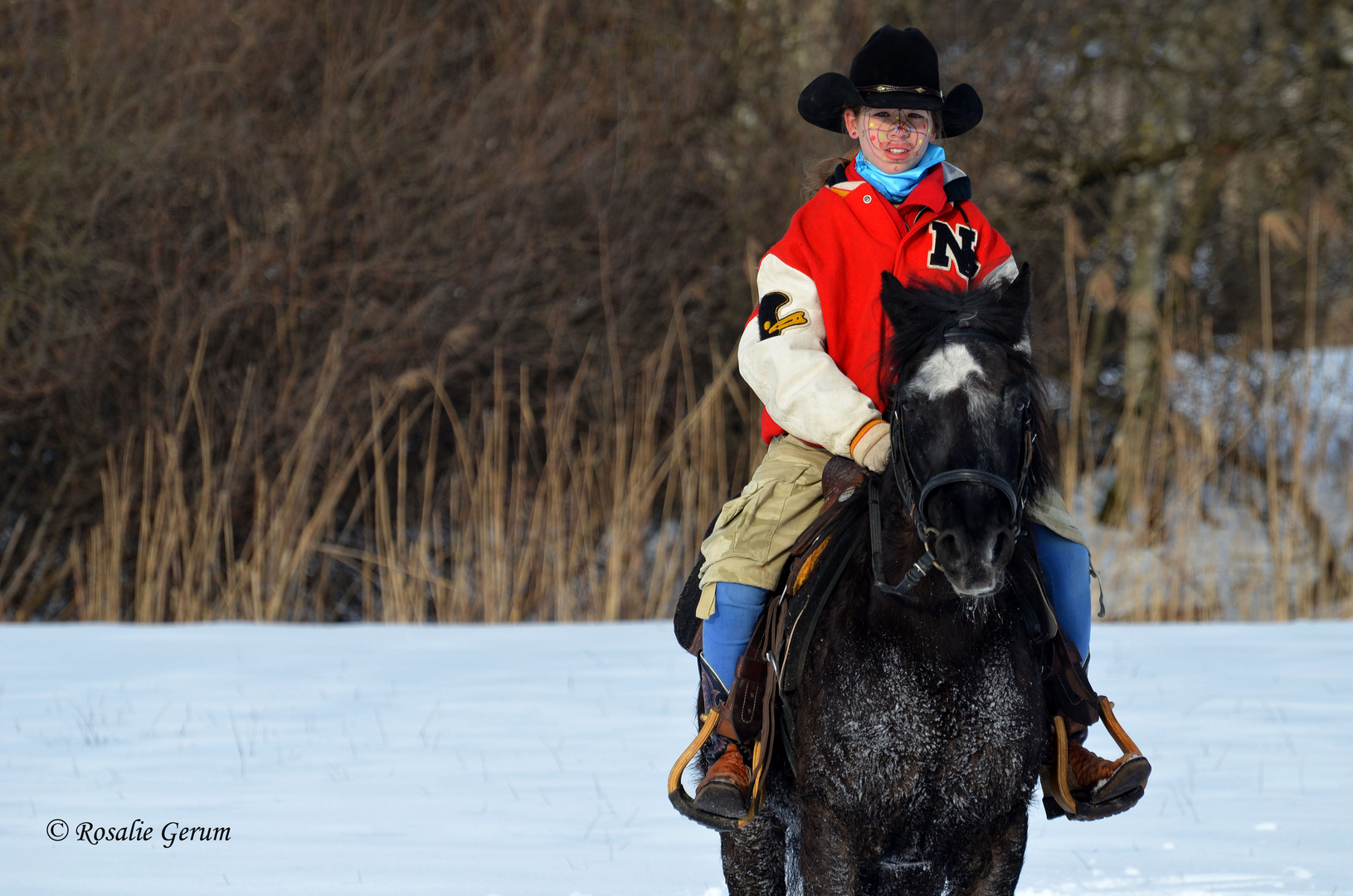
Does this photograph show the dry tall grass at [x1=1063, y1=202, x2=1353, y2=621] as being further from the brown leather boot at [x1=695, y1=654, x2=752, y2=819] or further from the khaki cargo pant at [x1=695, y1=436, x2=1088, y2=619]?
the brown leather boot at [x1=695, y1=654, x2=752, y2=819]

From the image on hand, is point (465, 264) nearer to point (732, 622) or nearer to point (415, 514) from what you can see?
point (415, 514)

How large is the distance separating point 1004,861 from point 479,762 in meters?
2.71

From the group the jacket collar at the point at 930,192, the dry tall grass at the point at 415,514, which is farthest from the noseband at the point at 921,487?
the dry tall grass at the point at 415,514

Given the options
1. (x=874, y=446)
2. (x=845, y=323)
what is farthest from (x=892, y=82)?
(x=874, y=446)

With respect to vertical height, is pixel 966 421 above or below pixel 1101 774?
above

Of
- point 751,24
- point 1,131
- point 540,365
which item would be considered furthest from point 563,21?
point 1,131

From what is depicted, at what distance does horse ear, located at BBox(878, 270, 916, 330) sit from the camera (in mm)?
2457

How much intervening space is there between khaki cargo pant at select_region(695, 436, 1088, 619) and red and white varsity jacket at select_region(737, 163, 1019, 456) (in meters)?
0.12

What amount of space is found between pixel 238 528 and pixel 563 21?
4.47m

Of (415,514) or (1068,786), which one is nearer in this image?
(1068,786)

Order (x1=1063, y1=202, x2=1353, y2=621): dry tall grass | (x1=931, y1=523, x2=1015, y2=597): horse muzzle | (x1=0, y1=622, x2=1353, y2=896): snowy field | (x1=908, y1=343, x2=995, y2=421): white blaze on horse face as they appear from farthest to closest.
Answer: (x1=1063, y1=202, x2=1353, y2=621): dry tall grass < (x1=0, y1=622, x2=1353, y2=896): snowy field < (x1=908, y1=343, x2=995, y2=421): white blaze on horse face < (x1=931, y1=523, x2=1015, y2=597): horse muzzle

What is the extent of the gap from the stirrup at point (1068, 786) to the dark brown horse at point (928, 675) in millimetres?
119

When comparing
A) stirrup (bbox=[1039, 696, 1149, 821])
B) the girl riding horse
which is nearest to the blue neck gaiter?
the girl riding horse

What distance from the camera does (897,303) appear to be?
2471mm
